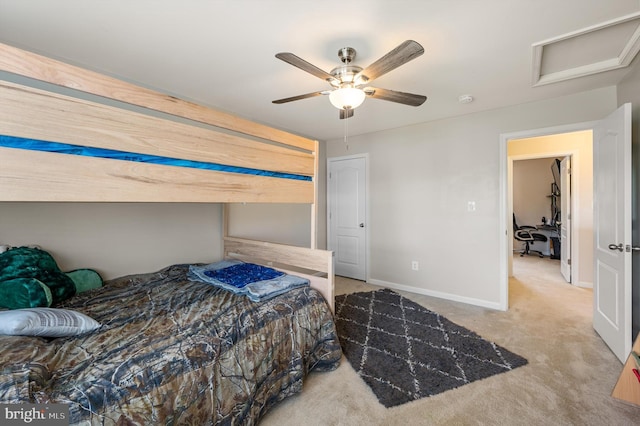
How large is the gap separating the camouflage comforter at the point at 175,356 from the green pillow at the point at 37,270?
107mm

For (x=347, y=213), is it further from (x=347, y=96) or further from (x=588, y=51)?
(x=588, y=51)

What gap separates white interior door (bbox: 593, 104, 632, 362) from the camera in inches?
73.7

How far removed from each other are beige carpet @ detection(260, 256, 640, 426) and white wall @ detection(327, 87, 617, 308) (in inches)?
30.7

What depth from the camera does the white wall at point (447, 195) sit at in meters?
2.87

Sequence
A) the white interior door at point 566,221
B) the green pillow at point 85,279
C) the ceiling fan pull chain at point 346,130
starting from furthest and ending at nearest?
the white interior door at point 566,221 → the ceiling fan pull chain at point 346,130 → the green pillow at point 85,279

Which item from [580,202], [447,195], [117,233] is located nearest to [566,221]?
[580,202]

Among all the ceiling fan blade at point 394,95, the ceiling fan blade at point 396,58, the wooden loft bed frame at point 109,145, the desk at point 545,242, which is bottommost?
the desk at point 545,242

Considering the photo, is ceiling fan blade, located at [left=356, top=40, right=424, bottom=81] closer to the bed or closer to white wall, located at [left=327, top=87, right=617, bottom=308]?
the bed

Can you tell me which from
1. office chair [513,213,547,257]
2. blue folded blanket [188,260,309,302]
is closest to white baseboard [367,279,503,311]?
blue folded blanket [188,260,309,302]

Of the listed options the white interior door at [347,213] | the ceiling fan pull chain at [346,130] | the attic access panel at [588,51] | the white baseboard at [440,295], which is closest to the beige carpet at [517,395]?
the white baseboard at [440,295]

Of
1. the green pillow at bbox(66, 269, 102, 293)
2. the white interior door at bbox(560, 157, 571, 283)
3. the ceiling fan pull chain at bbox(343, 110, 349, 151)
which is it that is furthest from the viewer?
the white interior door at bbox(560, 157, 571, 283)

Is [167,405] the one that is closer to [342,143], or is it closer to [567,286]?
[342,143]

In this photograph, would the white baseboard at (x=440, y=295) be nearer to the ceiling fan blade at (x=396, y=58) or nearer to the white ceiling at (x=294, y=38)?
the white ceiling at (x=294, y=38)

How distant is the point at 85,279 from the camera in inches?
81.0
